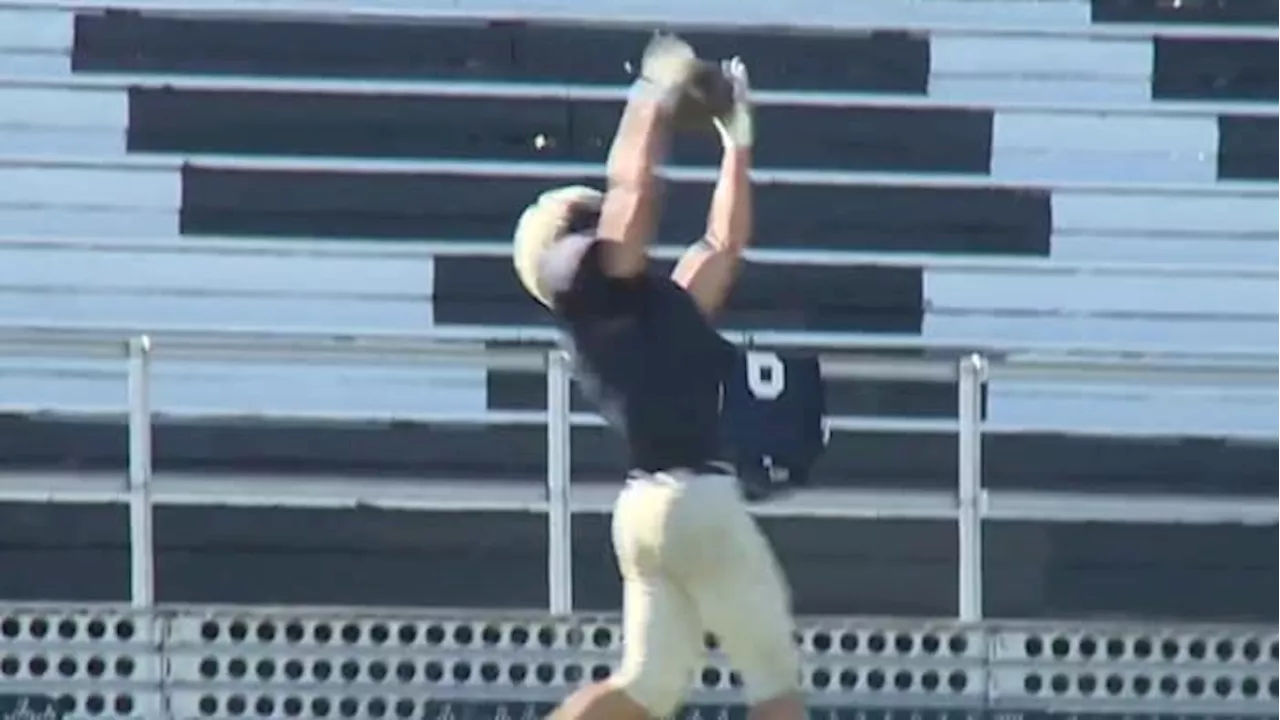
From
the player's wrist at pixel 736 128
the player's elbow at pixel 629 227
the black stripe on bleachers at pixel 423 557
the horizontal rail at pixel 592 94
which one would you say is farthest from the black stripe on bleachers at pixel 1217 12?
the player's elbow at pixel 629 227

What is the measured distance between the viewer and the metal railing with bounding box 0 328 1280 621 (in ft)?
27.3

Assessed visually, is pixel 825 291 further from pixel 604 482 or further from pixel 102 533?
pixel 102 533

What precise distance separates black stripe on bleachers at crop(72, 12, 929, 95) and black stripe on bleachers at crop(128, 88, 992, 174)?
0.07 metres

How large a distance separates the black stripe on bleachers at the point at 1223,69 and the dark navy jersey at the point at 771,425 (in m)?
2.55

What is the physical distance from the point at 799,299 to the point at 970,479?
1.02 m

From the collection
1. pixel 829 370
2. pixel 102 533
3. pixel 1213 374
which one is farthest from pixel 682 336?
pixel 102 533

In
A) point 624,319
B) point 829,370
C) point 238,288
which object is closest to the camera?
point 624,319

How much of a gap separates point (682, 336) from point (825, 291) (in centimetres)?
277

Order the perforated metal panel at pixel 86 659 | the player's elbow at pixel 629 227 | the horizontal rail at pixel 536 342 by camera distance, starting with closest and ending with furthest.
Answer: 1. the player's elbow at pixel 629 227
2. the perforated metal panel at pixel 86 659
3. the horizontal rail at pixel 536 342

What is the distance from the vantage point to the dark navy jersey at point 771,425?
6.90 m

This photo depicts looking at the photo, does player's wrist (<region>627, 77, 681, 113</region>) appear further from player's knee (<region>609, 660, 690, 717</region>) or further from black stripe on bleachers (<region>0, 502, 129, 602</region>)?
black stripe on bleachers (<region>0, 502, 129, 602</region>)

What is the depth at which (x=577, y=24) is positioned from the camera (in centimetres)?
916

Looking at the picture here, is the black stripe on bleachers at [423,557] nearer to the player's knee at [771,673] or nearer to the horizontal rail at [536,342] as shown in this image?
the horizontal rail at [536,342]

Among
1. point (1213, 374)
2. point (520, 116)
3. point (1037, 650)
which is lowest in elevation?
point (1037, 650)
